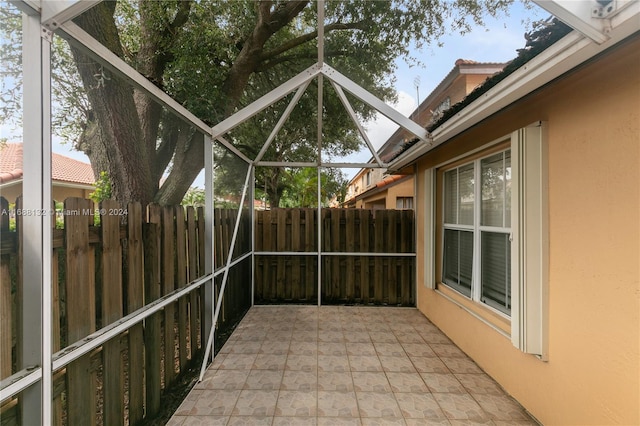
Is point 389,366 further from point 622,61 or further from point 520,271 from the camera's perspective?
point 622,61

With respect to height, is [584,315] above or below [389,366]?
above

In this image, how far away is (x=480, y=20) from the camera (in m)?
4.24

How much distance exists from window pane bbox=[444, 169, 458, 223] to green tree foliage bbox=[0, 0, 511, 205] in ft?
7.17

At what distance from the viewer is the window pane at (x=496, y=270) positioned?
8.88 feet

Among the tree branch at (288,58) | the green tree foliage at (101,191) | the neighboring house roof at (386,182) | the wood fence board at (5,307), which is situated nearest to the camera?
the wood fence board at (5,307)

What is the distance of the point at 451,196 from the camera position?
12.8 ft

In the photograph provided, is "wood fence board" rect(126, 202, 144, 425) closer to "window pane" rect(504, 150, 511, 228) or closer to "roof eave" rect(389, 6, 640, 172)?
"roof eave" rect(389, 6, 640, 172)

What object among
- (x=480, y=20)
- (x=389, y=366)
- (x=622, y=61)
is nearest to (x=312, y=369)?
(x=389, y=366)

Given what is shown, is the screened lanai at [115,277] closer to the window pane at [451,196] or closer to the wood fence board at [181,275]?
the wood fence board at [181,275]

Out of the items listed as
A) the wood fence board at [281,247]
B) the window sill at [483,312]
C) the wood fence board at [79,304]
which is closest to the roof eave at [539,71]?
the window sill at [483,312]

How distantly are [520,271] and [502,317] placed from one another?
0.71m

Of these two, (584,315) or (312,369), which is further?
(312,369)

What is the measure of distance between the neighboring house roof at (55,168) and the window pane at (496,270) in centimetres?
332

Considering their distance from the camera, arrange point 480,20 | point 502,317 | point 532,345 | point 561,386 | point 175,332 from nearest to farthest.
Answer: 1. point 561,386
2. point 532,345
3. point 175,332
4. point 502,317
5. point 480,20
